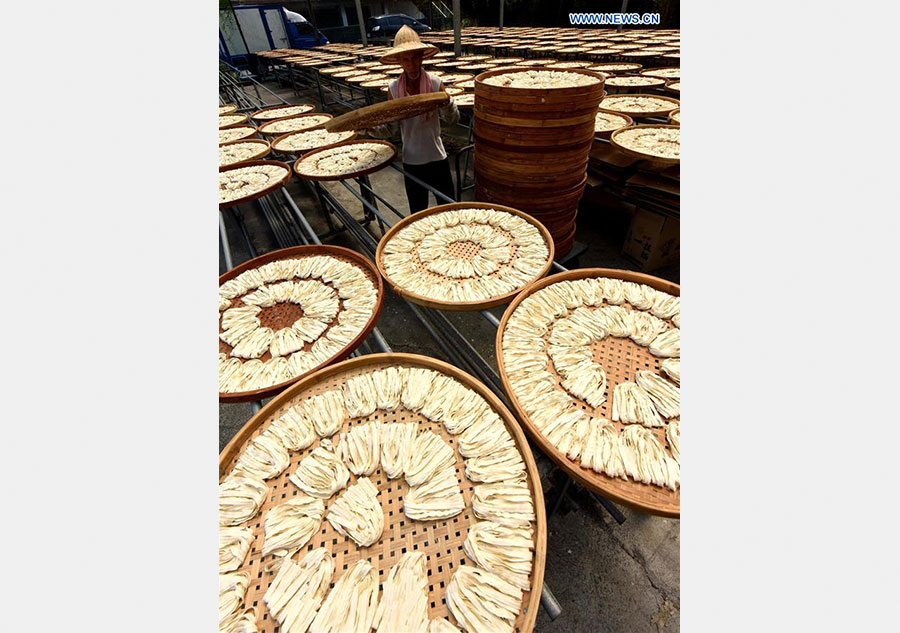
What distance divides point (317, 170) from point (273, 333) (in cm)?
240

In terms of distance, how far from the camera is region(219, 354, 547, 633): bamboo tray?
1.06 meters

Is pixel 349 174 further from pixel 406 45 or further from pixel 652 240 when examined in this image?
pixel 652 240

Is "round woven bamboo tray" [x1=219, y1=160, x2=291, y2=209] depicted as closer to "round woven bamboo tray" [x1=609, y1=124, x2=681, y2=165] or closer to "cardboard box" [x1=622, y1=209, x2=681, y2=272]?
"round woven bamboo tray" [x1=609, y1=124, x2=681, y2=165]

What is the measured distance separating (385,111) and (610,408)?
2682mm

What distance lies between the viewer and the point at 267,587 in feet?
3.63

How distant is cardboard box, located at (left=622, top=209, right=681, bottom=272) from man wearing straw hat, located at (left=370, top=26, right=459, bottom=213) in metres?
2.44

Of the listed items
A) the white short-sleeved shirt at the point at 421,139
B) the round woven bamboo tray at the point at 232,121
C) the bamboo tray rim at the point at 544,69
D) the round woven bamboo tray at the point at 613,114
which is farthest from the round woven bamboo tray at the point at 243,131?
the round woven bamboo tray at the point at 613,114

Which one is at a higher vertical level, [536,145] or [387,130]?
[387,130]

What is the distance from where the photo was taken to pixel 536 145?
3.02m

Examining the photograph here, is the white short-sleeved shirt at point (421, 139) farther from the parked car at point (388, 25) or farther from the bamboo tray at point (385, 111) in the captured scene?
the parked car at point (388, 25)

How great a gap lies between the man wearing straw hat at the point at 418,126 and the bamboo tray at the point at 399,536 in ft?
10.6

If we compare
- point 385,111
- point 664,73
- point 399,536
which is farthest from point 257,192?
point 664,73

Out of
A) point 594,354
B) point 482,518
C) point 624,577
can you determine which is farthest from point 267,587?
point 624,577

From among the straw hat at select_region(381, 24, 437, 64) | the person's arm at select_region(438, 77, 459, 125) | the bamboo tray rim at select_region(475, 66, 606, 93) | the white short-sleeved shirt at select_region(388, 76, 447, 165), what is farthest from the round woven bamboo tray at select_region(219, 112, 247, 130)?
the bamboo tray rim at select_region(475, 66, 606, 93)
